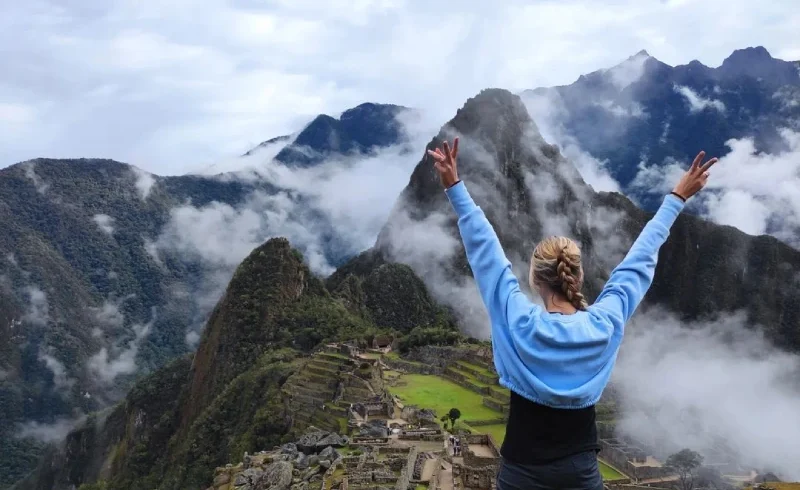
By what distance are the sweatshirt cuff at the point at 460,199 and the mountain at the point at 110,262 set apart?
76075 millimetres

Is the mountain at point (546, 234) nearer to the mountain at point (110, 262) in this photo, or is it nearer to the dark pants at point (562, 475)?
the mountain at point (110, 262)

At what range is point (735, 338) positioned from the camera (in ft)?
221

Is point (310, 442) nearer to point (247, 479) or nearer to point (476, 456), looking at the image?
point (247, 479)

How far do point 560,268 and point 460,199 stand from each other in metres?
0.55

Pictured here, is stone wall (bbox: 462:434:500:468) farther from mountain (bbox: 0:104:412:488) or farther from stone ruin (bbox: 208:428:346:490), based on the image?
mountain (bbox: 0:104:412:488)

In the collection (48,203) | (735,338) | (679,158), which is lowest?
(735,338)

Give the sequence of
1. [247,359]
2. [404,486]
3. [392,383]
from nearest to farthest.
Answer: [404,486] → [392,383] → [247,359]

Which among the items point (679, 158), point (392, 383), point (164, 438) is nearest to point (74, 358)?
point (164, 438)

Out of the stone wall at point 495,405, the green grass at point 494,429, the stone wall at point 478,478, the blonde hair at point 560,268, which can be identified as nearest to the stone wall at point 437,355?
the stone wall at point 495,405

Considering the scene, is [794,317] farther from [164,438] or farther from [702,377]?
[164,438]

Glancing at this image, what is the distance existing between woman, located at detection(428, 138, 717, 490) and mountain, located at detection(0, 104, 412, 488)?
76.2m

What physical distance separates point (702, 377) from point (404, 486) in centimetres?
3320

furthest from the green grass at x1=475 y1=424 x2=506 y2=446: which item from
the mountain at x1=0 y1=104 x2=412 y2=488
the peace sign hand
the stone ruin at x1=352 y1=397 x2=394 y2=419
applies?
the mountain at x1=0 y1=104 x2=412 y2=488

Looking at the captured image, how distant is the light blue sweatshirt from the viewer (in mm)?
2516
